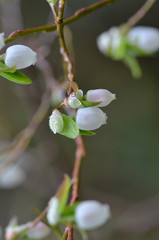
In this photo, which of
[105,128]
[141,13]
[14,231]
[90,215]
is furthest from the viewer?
[105,128]

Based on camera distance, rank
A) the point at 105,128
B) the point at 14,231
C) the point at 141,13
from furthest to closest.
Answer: the point at 105,128 < the point at 141,13 < the point at 14,231

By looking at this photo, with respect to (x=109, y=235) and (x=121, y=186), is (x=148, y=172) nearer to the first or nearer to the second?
(x=121, y=186)

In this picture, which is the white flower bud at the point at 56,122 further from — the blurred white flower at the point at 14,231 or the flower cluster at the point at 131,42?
the flower cluster at the point at 131,42

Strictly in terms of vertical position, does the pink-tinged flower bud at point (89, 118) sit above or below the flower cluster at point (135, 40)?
above

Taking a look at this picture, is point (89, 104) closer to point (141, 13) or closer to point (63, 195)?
point (63, 195)

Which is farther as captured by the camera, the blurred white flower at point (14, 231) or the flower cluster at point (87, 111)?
the blurred white flower at point (14, 231)

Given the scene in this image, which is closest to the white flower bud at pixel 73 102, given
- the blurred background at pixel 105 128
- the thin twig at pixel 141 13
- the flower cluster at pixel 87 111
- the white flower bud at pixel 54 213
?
the flower cluster at pixel 87 111

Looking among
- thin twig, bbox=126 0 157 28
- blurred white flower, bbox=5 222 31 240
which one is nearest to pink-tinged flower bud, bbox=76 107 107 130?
blurred white flower, bbox=5 222 31 240

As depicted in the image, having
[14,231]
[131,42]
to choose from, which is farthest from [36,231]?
[131,42]
